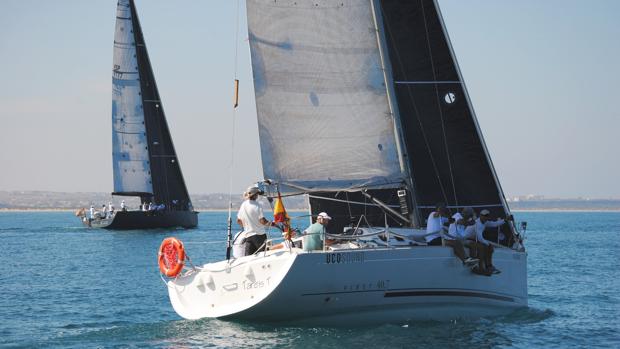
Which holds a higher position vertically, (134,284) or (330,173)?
(330,173)


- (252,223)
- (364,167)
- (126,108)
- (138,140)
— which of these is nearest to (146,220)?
(138,140)

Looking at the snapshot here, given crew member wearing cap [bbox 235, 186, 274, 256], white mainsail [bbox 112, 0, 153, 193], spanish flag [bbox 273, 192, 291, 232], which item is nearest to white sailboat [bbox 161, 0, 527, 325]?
crew member wearing cap [bbox 235, 186, 274, 256]

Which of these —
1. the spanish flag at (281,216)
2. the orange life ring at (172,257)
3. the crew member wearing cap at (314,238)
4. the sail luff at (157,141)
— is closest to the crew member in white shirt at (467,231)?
the crew member wearing cap at (314,238)

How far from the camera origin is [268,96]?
60.7ft

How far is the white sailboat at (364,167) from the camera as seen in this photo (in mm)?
16297

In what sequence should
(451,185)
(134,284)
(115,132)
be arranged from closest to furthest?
(451,185) → (134,284) → (115,132)

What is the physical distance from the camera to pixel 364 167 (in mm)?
18922

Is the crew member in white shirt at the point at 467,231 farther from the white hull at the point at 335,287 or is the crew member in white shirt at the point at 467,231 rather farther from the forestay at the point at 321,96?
the forestay at the point at 321,96

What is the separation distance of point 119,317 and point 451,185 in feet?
25.8

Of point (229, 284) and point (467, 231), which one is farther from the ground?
point (467, 231)

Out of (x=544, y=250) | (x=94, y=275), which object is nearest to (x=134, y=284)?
(x=94, y=275)

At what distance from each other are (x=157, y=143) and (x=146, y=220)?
5.55m

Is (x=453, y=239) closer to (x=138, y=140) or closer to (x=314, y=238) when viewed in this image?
(x=314, y=238)

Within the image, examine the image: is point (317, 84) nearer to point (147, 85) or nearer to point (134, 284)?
point (134, 284)
